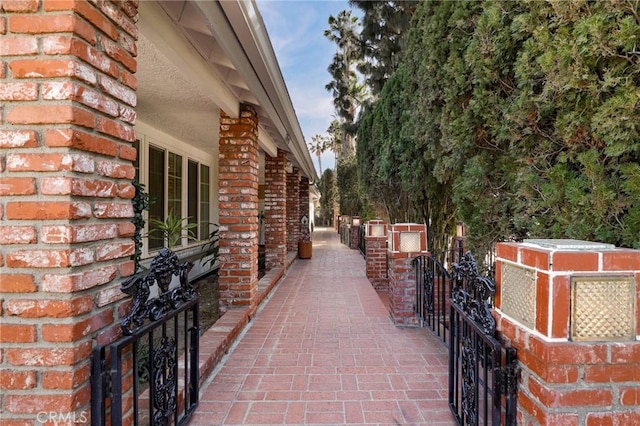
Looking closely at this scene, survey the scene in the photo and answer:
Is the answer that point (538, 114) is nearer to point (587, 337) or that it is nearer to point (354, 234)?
point (587, 337)

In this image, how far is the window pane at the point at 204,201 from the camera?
25.7 feet

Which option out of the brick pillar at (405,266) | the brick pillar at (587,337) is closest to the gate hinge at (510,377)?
the brick pillar at (587,337)

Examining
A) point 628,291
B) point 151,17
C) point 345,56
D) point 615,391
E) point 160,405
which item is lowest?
point 160,405

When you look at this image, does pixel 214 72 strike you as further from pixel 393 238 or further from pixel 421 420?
pixel 421 420

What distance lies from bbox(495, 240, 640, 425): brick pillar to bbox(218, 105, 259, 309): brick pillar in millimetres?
3270

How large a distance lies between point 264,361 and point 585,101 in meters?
3.11

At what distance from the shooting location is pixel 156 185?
5695mm

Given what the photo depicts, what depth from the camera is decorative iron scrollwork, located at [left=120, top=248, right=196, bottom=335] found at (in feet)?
5.20

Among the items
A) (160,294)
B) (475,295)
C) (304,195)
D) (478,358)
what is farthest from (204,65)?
(304,195)

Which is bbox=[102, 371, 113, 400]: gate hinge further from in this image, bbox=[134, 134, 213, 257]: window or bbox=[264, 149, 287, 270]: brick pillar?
bbox=[264, 149, 287, 270]: brick pillar

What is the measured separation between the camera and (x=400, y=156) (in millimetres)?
6090

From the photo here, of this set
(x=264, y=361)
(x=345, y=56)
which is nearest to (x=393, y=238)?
(x=264, y=361)

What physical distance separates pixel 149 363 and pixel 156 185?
4490 mm

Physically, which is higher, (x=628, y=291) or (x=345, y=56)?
(x=345, y=56)
